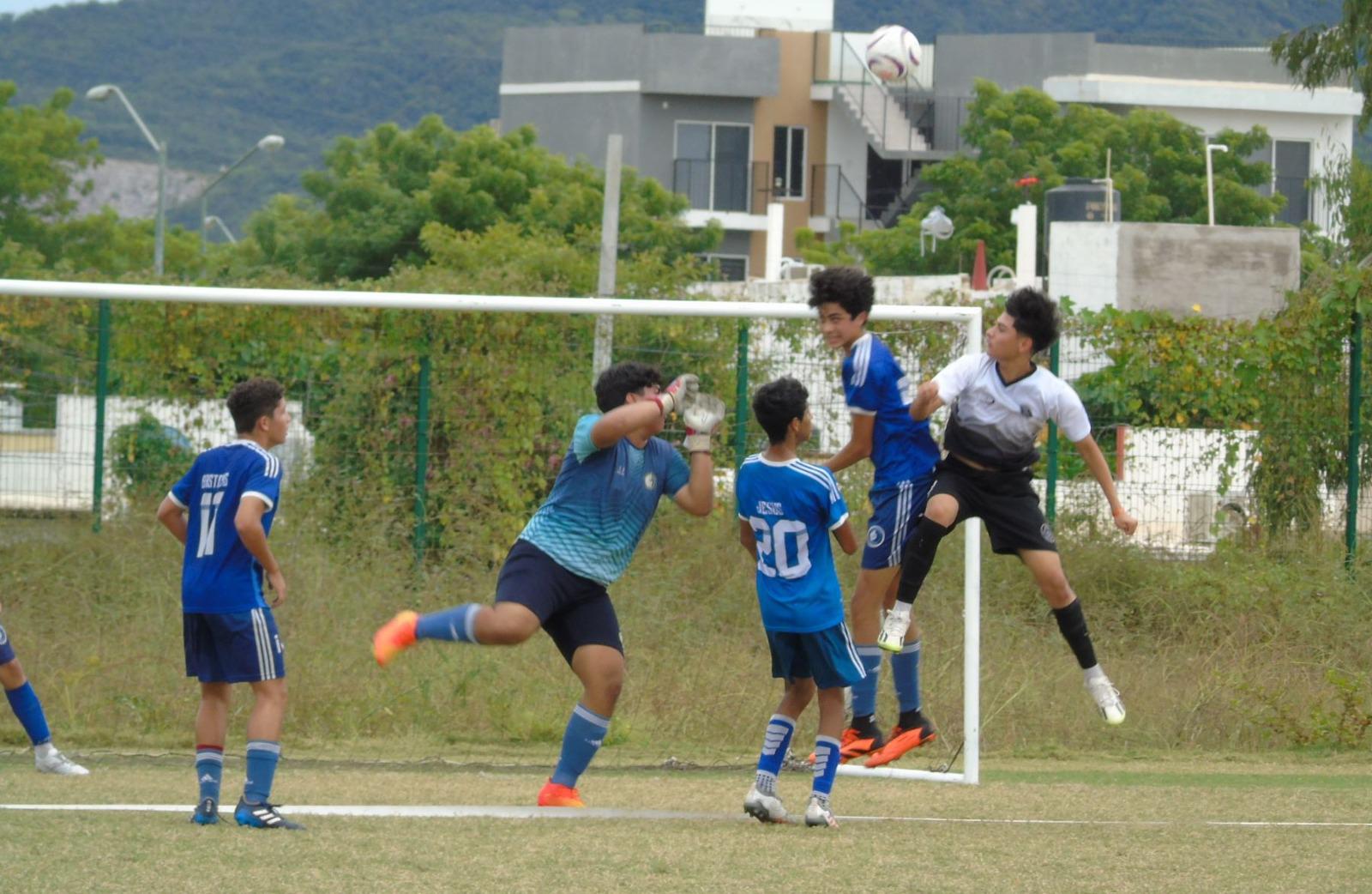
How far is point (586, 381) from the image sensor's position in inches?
476

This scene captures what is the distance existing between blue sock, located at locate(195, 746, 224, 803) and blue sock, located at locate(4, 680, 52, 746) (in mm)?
1766

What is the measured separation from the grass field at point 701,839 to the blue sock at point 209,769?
171 millimetres

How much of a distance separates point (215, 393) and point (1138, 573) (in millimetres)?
6131

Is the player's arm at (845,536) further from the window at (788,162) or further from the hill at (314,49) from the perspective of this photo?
the hill at (314,49)

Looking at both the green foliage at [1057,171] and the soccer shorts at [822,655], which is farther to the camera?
the green foliage at [1057,171]

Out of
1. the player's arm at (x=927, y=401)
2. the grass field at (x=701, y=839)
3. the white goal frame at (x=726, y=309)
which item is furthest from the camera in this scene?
the white goal frame at (x=726, y=309)

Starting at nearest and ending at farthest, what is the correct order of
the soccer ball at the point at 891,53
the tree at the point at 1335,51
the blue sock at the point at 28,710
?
the blue sock at the point at 28,710 → the tree at the point at 1335,51 → the soccer ball at the point at 891,53

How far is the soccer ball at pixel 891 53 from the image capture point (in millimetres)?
56891

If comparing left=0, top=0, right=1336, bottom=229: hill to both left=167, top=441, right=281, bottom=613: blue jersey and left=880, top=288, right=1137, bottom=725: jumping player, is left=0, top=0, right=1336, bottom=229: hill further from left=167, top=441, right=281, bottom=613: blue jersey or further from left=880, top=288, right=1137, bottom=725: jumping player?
left=167, top=441, right=281, bottom=613: blue jersey

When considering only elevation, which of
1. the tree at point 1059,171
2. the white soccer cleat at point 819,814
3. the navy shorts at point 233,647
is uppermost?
the tree at point 1059,171

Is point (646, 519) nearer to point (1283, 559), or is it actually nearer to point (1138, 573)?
point (1138, 573)

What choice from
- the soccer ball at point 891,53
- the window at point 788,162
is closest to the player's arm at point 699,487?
the window at point 788,162

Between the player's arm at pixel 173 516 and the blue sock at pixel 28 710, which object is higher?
the player's arm at pixel 173 516

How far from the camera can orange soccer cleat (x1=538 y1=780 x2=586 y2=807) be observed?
771 cm
